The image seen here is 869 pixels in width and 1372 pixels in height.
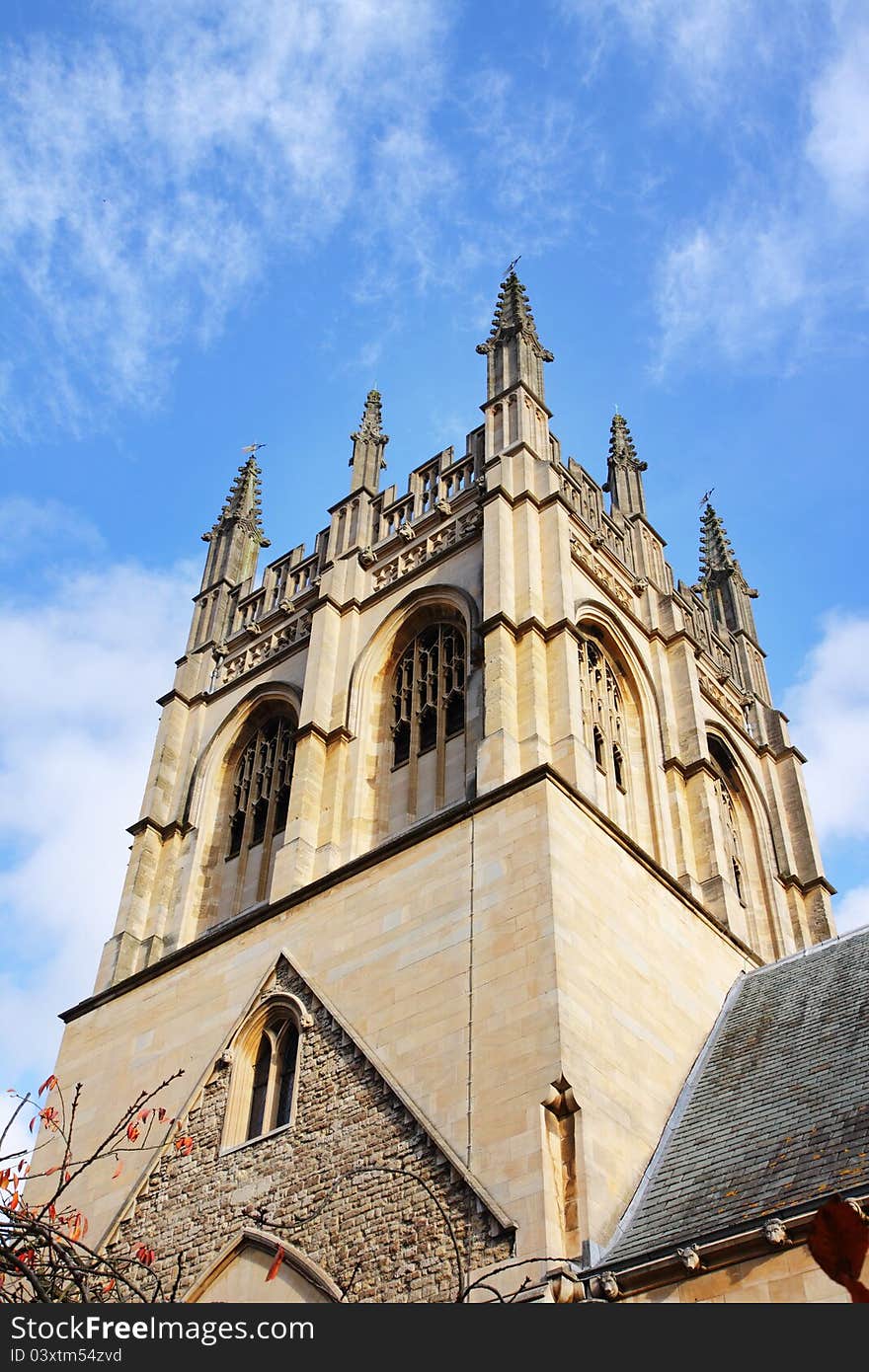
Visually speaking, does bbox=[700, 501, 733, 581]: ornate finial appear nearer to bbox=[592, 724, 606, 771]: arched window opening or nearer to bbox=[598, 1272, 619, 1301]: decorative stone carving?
bbox=[592, 724, 606, 771]: arched window opening

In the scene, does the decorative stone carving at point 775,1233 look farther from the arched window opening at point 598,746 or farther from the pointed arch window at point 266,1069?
the arched window opening at point 598,746

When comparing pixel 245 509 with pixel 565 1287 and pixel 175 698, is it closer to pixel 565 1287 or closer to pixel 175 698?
pixel 175 698

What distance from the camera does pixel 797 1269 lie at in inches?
417

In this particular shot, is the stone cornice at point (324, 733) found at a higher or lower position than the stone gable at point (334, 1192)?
higher

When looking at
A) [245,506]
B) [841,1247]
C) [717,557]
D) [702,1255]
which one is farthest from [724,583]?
[841,1247]

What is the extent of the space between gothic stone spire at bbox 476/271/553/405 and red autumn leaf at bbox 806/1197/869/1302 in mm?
20111

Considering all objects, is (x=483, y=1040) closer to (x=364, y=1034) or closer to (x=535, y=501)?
(x=364, y=1034)

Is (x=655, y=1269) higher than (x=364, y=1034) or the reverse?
the reverse

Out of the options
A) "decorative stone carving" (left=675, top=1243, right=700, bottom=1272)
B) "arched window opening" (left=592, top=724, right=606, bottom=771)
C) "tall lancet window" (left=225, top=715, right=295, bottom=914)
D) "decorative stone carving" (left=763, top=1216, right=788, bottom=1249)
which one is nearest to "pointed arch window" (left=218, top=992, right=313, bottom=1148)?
"tall lancet window" (left=225, top=715, right=295, bottom=914)

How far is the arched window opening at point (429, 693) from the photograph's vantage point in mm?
19516

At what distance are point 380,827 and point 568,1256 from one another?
7920mm

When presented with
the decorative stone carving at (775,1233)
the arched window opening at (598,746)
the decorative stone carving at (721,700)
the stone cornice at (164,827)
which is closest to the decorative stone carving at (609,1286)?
the decorative stone carving at (775,1233)

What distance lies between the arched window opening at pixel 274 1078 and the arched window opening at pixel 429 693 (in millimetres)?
4703
